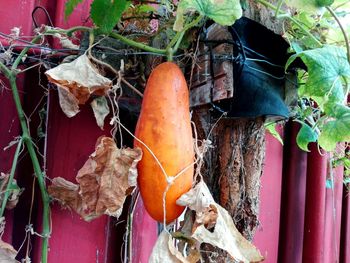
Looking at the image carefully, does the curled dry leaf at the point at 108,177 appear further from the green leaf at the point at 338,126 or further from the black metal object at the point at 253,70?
the green leaf at the point at 338,126

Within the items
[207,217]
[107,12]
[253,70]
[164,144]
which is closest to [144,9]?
[107,12]

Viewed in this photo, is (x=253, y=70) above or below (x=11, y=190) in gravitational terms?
above

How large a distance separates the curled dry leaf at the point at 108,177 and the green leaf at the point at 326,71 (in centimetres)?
37

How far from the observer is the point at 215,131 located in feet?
3.27

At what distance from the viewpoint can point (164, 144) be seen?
29.8 inches

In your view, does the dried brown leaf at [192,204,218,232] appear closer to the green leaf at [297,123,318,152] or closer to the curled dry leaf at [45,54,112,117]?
the curled dry leaf at [45,54,112,117]

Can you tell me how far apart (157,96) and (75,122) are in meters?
0.40

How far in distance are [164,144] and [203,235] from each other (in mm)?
171

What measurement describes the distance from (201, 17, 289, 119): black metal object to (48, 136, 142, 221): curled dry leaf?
0.79 ft

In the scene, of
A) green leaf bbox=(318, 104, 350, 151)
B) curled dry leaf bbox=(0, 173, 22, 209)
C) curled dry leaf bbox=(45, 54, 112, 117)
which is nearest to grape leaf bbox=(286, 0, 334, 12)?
green leaf bbox=(318, 104, 350, 151)

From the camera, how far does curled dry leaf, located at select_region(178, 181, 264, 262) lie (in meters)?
0.70

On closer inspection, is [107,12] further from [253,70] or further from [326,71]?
[326,71]

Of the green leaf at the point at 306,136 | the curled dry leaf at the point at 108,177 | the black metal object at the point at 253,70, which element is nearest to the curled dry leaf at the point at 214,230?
the curled dry leaf at the point at 108,177

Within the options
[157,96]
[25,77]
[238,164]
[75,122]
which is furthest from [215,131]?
[25,77]
